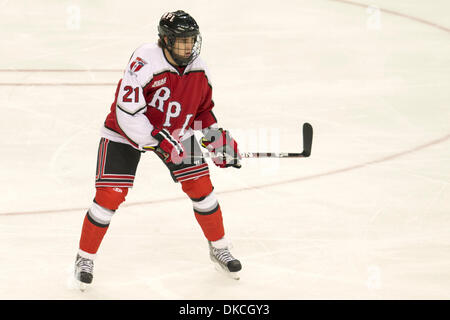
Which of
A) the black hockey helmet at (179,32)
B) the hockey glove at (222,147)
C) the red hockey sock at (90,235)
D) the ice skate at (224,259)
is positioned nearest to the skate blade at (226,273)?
the ice skate at (224,259)

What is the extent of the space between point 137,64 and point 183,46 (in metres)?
0.21

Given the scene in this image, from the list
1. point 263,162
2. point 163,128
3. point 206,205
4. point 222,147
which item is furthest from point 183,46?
point 263,162

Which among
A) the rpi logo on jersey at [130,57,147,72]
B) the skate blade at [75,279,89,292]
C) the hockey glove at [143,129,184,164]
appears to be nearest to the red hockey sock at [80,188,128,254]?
the skate blade at [75,279,89,292]

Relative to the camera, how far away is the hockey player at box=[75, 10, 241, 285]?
3809 mm

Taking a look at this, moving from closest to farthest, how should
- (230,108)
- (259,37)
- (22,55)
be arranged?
(230,108)
(22,55)
(259,37)

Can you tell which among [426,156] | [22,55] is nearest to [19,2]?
[22,55]

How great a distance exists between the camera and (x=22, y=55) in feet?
27.6

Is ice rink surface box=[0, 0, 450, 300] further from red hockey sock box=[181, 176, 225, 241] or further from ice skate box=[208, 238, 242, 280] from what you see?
red hockey sock box=[181, 176, 225, 241]

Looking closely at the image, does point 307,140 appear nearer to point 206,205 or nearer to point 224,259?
point 206,205

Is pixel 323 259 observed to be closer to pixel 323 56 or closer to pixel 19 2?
pixel 323 56

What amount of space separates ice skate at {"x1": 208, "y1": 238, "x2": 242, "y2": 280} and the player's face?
921 millimetres

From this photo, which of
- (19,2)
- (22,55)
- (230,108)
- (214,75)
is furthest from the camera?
(19,2)

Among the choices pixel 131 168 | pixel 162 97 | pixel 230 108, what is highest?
pixel 162 97

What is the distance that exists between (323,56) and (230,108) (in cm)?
180
